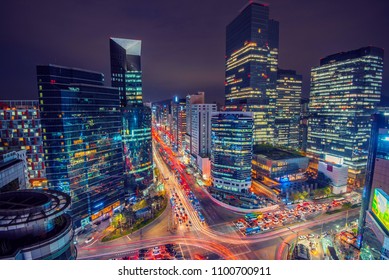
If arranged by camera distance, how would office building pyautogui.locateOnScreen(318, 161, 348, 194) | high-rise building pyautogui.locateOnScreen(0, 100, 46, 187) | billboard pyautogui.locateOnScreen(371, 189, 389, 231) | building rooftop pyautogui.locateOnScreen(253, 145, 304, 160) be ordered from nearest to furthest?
billboard pyautogui.locateOnScreen(371, 189, 389, 231)
high-rise building pyautogui.locateOnScreen(0, 100, 46, 187)
office building pyautogui.locateOnScreen(318, 161, 348, 194)
building rooftop pyautogui.locateOnScreen(253, 145, 304, 160)

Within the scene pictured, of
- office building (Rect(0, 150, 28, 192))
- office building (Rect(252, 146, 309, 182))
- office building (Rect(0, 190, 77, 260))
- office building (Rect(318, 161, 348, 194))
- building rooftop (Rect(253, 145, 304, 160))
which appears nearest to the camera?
office building (Rect(0, 190, 77, 260))

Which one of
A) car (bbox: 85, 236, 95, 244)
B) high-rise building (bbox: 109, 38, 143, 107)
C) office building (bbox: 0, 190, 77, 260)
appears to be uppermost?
high-rise building (bbox: 109, 38, 143, 107)

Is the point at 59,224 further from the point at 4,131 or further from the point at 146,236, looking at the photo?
the point at 4,131

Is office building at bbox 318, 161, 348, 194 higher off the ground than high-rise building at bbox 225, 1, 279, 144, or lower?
lower

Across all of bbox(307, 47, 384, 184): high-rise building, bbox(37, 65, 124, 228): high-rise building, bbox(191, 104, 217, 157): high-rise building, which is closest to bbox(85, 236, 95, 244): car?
bbox(37, 65, 124, 228): high-rise building

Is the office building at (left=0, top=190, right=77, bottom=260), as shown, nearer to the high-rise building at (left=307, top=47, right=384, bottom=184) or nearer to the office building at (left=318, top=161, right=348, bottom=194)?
the office building at (left=318, top=161, right=348, bottom=194)

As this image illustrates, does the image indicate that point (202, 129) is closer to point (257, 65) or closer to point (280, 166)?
point (280, 166)

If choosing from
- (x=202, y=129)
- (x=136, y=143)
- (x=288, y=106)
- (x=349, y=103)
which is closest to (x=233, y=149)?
(x=136, y=143)
